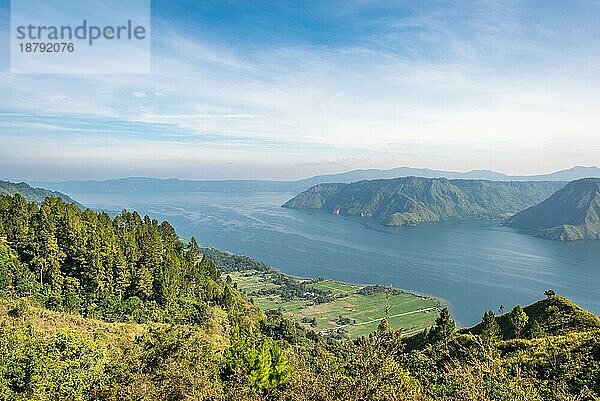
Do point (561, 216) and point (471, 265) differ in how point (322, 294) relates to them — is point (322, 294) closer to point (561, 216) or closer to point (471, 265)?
point (471, 265)

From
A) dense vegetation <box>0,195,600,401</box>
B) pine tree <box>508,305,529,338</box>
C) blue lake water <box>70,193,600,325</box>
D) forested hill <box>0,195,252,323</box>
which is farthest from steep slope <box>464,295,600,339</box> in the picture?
blue lake water <box>70,193,600,325</box>

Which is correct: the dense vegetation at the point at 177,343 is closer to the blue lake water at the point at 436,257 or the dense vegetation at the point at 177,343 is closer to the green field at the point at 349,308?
the green field at the point at 349,308

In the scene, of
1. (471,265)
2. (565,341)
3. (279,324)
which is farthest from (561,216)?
(565,341)

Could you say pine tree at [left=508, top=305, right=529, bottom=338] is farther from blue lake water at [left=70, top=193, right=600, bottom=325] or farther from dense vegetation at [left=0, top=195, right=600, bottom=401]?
blue lake water at [left=70, top=193, right=600, bottom=325]

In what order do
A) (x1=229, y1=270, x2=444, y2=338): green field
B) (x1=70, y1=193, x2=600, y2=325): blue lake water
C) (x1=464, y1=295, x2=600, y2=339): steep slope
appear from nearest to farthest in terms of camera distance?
(x1=464, y1=295, x2=600, y2=339): steep slope < (x1=229, y1=270, x2=444, y2=338): green field < (x1=70, y1=193, x2=600, y2=325): blue lake water

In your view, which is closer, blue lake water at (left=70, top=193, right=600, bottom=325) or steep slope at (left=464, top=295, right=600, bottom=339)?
steep slope at (left=464, top=295, right=600, bottom=339)

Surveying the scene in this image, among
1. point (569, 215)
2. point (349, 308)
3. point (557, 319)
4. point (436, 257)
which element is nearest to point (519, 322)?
point (557, 319)

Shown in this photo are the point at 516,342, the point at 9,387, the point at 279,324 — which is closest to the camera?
the point at 9,387
